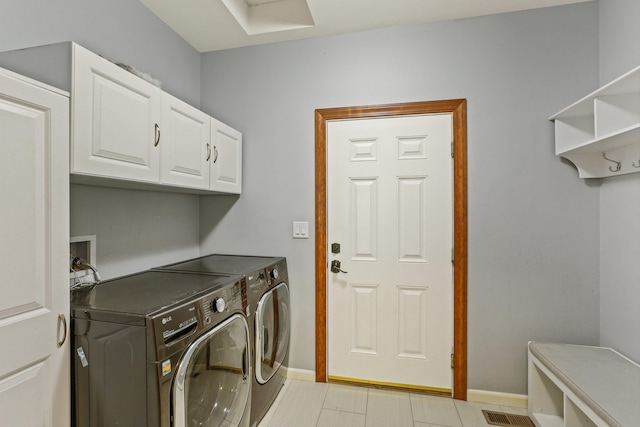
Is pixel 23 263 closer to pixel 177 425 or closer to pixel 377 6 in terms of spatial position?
pixel 177 425

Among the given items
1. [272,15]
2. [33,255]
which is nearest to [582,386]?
[33,255]

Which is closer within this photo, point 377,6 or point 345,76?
point 377,6

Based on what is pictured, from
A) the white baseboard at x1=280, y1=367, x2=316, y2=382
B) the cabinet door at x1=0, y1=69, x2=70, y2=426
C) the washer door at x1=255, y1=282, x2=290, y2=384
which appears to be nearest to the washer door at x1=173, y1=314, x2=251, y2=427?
the washer door at x1=255, y1=282, x2=290, y2=384

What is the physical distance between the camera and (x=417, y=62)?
85.0 inches

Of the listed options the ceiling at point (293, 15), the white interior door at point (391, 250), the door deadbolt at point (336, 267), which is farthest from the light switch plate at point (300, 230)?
the ceiling at point (293, 15)

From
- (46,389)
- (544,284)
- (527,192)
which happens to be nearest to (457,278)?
(544,284)

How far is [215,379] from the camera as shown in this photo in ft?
4.44

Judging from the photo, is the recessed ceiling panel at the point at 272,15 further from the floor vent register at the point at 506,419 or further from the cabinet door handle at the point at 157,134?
the floor vent register at the point at 506,419

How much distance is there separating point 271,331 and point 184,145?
1297 millimetres

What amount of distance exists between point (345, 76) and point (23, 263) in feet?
6.93

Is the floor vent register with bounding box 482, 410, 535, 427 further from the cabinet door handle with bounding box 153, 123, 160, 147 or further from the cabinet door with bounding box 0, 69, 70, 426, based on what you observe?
the cabinet door handle with bounding box 153, 123, 160, 147

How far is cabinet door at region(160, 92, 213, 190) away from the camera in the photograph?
1620 mm

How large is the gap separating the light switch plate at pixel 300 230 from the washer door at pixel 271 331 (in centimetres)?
38

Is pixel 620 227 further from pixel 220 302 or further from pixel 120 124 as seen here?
pixel 120 124
